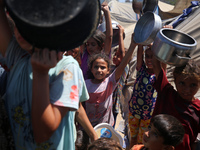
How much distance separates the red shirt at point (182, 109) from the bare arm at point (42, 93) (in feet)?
4.19

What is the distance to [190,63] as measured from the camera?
184 cm

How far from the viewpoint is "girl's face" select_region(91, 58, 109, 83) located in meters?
2.50

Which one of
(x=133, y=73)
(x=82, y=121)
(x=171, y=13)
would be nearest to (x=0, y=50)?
(x=82, y=121)

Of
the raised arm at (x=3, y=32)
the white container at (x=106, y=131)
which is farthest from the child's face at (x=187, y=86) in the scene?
the raised arm at (x=3, y=32)

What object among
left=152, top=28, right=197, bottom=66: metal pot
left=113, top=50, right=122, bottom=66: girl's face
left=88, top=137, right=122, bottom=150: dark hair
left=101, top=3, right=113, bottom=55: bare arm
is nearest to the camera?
left=88, top=137, right=122, bottom=150: dark hair

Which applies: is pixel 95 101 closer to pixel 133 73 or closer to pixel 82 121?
pixel 82 121

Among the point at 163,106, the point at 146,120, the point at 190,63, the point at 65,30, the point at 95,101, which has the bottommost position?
the point at 146,120

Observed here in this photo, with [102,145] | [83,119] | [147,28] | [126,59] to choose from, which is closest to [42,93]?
[83,119]

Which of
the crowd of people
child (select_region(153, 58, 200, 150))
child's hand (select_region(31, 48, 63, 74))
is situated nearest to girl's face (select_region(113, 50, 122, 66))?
the crowd of people

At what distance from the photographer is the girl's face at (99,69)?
2504 millimetres

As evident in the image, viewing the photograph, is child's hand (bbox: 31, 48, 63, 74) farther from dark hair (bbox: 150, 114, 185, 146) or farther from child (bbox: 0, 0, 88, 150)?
dark hair (bbox: 150, 114, 185, 146)

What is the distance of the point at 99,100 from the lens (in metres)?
2.47

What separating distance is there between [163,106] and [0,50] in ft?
4.67

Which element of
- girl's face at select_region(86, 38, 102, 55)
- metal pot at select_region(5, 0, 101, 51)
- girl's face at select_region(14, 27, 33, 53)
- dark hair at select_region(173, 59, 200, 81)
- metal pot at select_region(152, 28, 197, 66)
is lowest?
girl's face at select_region(86, 38, 102, 55)
